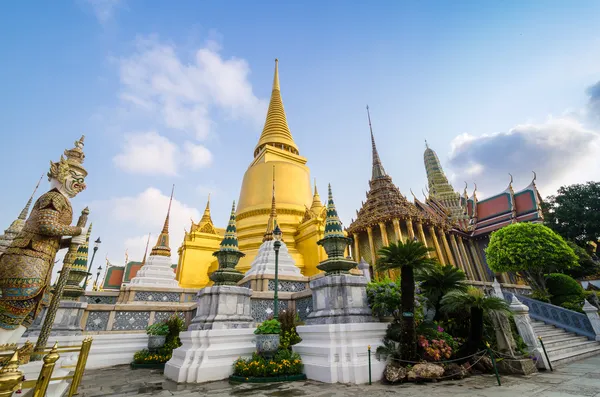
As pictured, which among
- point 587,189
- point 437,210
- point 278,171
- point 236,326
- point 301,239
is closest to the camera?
point 236,326

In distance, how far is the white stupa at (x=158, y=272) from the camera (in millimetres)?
13336

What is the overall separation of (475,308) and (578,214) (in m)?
26.2

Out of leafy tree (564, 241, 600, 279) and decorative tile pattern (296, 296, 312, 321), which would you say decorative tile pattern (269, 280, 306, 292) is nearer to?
decorative tile pattern (296, 296, 312, 321)

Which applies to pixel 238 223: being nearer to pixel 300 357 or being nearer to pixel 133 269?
pixel 300 357

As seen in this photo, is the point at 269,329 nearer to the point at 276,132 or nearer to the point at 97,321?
the point at 97,321

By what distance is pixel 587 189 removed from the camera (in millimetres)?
25078

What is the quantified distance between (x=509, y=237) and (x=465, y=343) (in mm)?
16285

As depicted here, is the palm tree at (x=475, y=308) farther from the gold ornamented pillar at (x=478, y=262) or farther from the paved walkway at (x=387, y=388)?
the gold ornamented pillar at (x=478, y=262)

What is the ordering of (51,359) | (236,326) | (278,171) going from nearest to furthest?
(51,359), (236,326), (278,171)

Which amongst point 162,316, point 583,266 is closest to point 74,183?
point 162,316

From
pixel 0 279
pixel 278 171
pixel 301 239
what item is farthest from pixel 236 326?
pixel 278 171

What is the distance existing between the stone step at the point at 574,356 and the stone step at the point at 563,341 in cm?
40

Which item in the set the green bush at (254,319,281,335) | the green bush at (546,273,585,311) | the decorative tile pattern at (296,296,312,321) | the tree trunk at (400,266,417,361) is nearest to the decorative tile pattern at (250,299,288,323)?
the decorative tile pattern at (296,296,312,321)

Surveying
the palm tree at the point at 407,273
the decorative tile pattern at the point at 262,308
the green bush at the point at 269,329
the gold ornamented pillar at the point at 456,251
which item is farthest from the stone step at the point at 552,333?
the gold ornamented pillar at the point at 456,251
